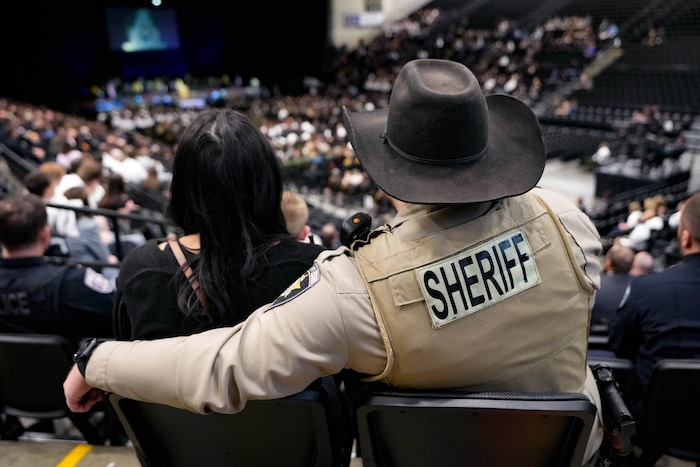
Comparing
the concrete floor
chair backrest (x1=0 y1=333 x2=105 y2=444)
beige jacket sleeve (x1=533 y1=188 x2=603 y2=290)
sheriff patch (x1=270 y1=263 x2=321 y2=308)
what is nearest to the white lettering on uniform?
chair backrest (x1=0 y1=333 x2=105 y2=444)

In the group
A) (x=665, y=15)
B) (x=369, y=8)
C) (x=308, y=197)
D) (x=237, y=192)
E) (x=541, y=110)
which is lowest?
(x=308, y=197)

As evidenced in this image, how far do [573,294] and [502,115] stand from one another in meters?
0.51

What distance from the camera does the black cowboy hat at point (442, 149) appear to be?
1.06 metres

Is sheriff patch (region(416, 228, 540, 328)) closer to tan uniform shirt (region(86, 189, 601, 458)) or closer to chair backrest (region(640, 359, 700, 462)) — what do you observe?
tan uniform shirt (region(86, 189, 601, 458))

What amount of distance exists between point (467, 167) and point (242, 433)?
0.78m

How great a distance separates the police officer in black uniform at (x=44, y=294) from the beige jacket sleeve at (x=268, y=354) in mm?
808

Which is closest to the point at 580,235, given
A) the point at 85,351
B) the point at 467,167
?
the point at 467,167

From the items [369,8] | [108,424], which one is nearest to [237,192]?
[108,424]

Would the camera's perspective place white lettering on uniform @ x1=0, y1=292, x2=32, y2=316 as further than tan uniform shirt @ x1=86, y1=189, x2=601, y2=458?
Yes

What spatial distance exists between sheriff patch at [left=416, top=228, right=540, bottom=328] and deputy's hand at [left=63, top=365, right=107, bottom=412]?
0.79 m

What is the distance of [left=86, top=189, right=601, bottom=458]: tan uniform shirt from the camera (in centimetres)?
98

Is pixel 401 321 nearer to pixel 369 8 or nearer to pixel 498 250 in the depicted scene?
pixel 498 250

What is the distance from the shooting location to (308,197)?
11352 mm

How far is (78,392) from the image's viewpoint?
45.4 inches
